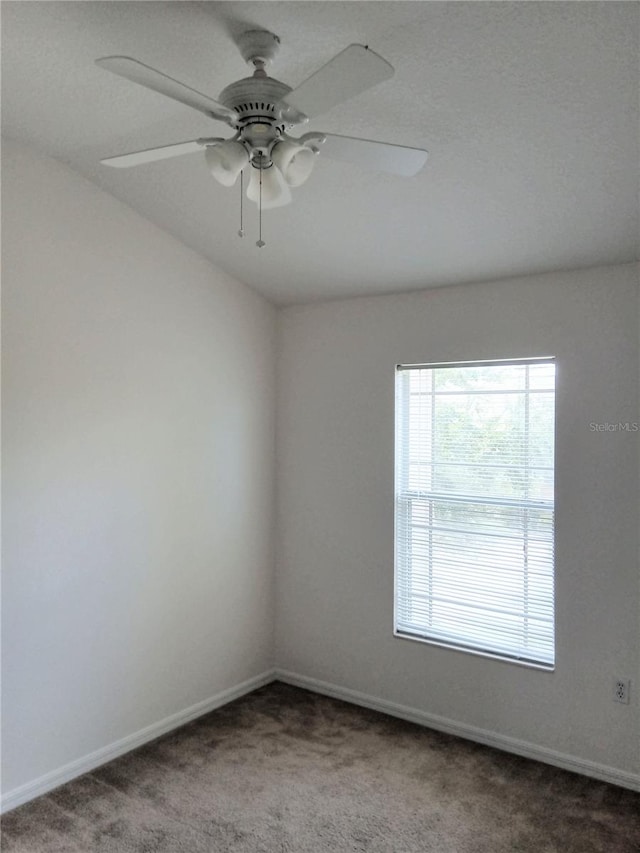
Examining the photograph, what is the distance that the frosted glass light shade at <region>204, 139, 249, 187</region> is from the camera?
1728 mm

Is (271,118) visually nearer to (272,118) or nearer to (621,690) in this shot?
(272,118)

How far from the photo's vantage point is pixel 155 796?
8.96 feet

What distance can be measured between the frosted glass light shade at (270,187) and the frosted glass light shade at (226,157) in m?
0.09

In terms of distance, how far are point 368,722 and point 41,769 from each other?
64.1 inches

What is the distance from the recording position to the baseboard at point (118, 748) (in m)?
2.67

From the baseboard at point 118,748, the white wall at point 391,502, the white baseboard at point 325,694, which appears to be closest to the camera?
the baseboard at point 118,748

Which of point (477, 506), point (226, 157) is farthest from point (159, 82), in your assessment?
point (477, 506)

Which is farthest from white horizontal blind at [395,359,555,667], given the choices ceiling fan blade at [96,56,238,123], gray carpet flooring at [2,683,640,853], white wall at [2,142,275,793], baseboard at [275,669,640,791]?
ceiling fan blade at [96,56,238,123]

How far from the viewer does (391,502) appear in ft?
11.8

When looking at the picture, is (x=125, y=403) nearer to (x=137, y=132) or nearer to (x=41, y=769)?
(x=137, y=132)

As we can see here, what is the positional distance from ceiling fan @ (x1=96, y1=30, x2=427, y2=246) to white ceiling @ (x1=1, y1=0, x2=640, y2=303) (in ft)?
1.05

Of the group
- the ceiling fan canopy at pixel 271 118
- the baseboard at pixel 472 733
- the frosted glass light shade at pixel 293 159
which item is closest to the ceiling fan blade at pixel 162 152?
the ceiling fan canopy at pixel 271 118

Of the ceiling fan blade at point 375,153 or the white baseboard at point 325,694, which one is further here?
the white baseboard at point 325,694
